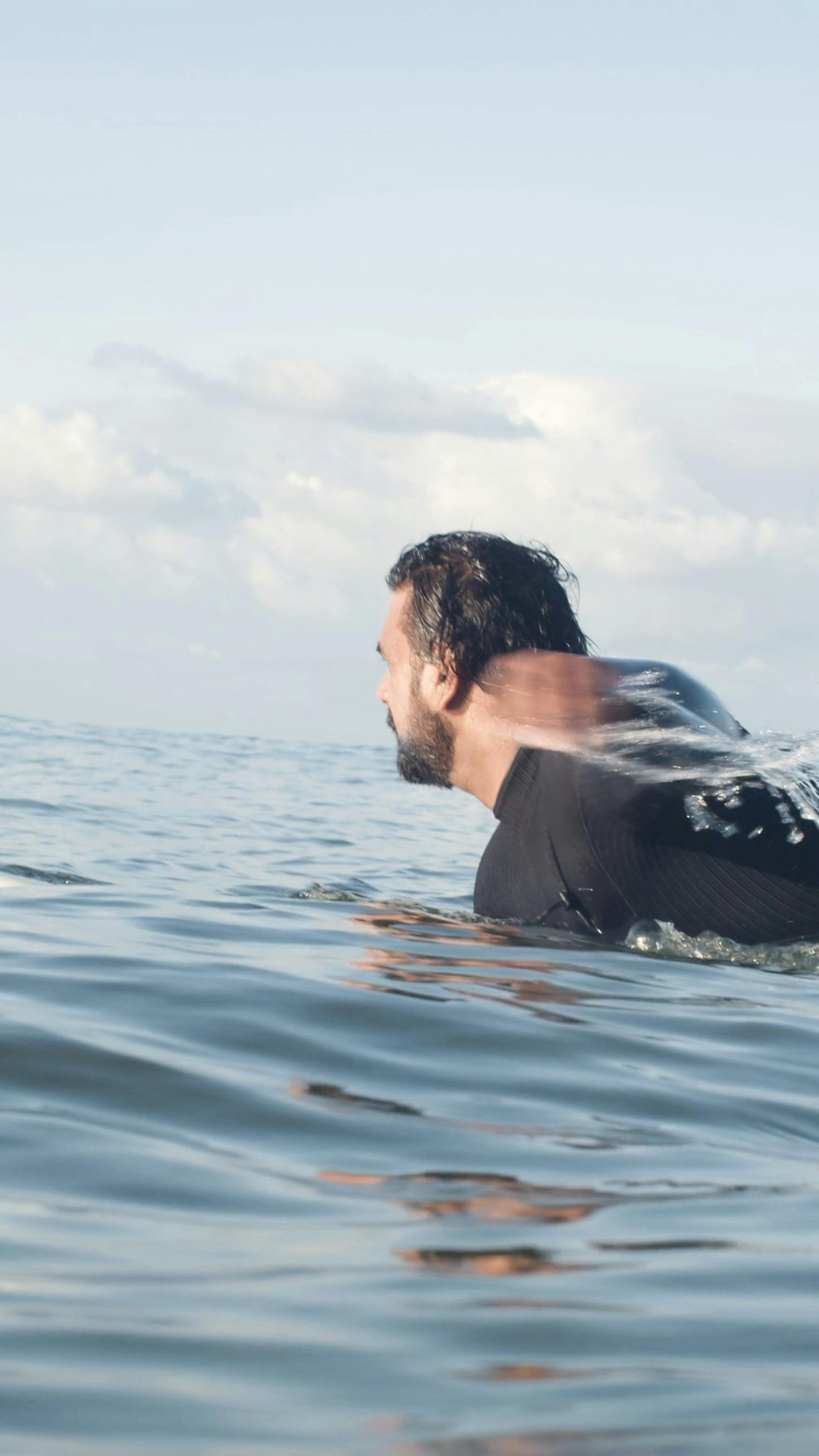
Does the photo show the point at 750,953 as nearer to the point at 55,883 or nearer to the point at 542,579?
the point at 542,579

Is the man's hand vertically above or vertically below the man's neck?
above

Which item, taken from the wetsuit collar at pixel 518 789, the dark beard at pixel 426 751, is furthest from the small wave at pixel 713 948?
the dark beard at pixel 426 751

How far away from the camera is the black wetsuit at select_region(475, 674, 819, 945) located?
5.29m

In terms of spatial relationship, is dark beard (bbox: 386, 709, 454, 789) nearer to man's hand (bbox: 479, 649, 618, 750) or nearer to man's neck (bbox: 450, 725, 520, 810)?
man's neck (bbox: 450, 725, 520, 810)

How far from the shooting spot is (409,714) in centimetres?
624

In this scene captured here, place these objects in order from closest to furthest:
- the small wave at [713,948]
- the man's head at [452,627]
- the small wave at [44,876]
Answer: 1. the small wave at [713,948]
2. the man's head at [452,627]
3. the small wave at [44,876]

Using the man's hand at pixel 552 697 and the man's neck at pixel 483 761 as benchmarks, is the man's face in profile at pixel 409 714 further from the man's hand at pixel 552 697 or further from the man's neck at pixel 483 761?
the man's hand at pixel 552 697

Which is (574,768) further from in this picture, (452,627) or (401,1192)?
(401,1192)

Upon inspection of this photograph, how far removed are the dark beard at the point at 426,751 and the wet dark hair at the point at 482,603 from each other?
249 mm

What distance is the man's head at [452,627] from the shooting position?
607 cm

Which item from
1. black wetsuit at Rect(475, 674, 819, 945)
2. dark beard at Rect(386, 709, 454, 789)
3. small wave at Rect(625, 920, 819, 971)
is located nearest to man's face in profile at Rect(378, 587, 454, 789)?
dark beard at Rect(386, 709, 454, 789)

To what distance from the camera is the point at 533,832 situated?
559cm

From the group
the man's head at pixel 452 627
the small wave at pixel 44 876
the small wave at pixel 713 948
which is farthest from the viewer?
the small wave at pixel 44 876

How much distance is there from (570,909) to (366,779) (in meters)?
21.0
